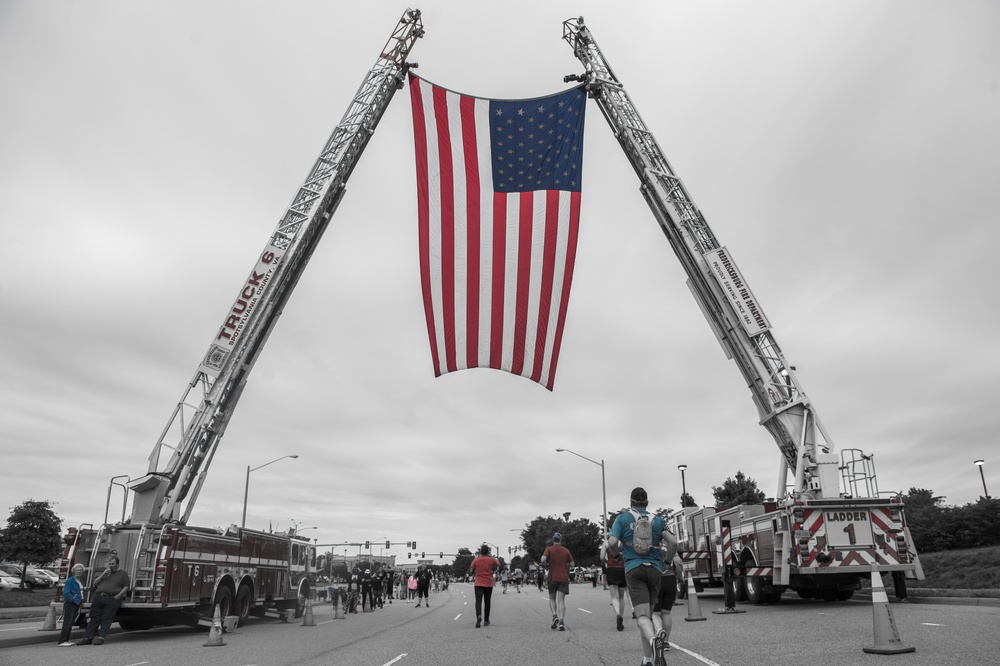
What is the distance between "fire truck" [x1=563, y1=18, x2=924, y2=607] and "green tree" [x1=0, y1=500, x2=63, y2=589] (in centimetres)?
4214

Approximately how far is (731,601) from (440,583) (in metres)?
49.8

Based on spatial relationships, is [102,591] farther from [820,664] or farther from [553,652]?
[820,664]

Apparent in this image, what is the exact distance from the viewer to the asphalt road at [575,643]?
8.13 metres

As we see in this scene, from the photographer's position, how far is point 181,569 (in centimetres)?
1437

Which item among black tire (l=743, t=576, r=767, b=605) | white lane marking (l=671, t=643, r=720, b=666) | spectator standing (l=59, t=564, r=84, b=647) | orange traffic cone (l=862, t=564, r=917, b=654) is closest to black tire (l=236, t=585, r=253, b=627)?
spectator standing (l=59, t=564, r=84, b=647)

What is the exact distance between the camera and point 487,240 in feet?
48.0

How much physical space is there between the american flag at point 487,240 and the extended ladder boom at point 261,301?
5311 millimetres

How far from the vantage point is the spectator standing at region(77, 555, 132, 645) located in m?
13.1

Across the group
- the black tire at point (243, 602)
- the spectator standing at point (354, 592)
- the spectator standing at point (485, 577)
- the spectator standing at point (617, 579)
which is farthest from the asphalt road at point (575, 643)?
the spectator standing at point (354, 592)

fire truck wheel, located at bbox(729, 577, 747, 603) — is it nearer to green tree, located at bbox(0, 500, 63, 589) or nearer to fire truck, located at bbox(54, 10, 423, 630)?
fire truck, located at bbox(54, 10, 423, 630)

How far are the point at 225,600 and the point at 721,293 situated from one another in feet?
44.8

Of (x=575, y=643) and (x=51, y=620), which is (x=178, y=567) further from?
(x=575, y=643)

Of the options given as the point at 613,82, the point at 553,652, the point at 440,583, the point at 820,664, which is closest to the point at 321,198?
the point at 613,82

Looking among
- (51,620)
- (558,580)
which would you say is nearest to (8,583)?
(51,620)
